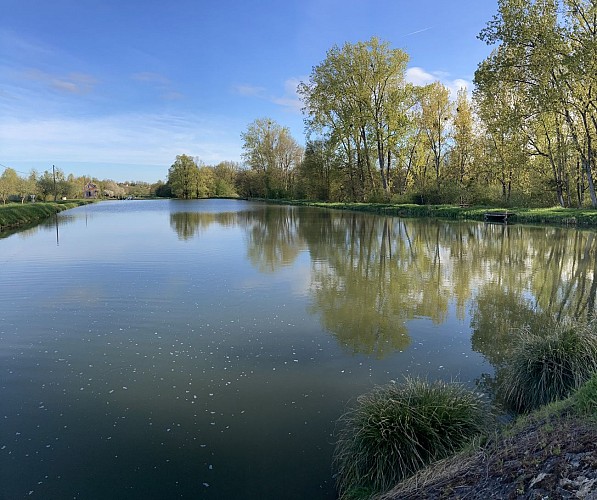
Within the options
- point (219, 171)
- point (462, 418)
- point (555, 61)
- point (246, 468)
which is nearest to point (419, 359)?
point (462, 418)

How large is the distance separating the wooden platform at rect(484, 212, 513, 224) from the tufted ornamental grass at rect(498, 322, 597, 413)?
77.2ft

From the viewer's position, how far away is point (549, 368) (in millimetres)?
4453

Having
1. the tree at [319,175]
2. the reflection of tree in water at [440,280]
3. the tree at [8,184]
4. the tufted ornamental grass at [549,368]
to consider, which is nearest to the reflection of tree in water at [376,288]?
the reflection of tree in water at [440,280]

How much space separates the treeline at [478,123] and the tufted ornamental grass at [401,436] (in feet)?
80.3

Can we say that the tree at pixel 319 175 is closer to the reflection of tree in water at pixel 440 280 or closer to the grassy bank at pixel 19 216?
the grassy bank at pixel 19 216

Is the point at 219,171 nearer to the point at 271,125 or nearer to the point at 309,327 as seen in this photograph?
the point at 271,125

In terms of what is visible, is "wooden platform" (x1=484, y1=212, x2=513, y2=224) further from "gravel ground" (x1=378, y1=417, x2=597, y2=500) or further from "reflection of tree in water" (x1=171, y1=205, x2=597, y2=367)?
"gravel ground" (x1=378, y1=417, x2=597, y2=500)

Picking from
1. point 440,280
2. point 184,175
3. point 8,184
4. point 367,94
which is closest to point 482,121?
point 367,94

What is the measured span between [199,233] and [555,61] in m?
20.6

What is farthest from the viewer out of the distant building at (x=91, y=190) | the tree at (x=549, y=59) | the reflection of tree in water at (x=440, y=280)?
the distant building at (x=91, y=190)

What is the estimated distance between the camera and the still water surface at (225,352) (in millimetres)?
3678

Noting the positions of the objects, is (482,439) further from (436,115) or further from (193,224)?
(436,115)

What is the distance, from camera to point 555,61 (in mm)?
23750

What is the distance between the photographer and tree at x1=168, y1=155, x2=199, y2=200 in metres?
99.3
